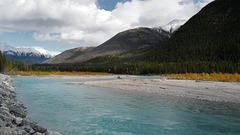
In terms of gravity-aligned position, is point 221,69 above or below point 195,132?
above

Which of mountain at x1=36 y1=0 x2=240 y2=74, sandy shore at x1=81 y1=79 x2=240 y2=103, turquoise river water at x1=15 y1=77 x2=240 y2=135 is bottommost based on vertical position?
turquoise river water at x1=15 y1=77 x2=240 y2=135

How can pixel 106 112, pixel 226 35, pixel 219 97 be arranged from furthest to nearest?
pixel 226 35 → pixel 219 97 → pixel 106 112

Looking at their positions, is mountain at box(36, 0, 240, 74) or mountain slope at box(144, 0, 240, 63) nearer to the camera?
mountain at box(36, 0, 240, 74)

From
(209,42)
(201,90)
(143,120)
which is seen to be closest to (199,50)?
(209,42)

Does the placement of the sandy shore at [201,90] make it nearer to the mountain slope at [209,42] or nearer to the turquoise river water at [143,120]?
the turquoise river water at [143,120]

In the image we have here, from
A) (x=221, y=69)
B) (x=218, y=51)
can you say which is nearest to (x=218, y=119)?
(x=221, y=69)

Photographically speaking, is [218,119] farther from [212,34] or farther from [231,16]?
[231,16]

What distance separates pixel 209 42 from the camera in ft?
500

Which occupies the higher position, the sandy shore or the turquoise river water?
the sandy shore

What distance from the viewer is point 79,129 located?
12.2 metres

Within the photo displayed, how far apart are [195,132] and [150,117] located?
4.17 m

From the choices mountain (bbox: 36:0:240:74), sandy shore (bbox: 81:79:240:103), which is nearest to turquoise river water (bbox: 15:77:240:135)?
sandy shore (bbox: 81:79:240:103)

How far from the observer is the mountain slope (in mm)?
127469

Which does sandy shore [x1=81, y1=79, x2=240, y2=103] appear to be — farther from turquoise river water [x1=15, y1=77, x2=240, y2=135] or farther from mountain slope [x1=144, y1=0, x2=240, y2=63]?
mountain slope [x1=144, y1=0, x2=240, y2=63]
